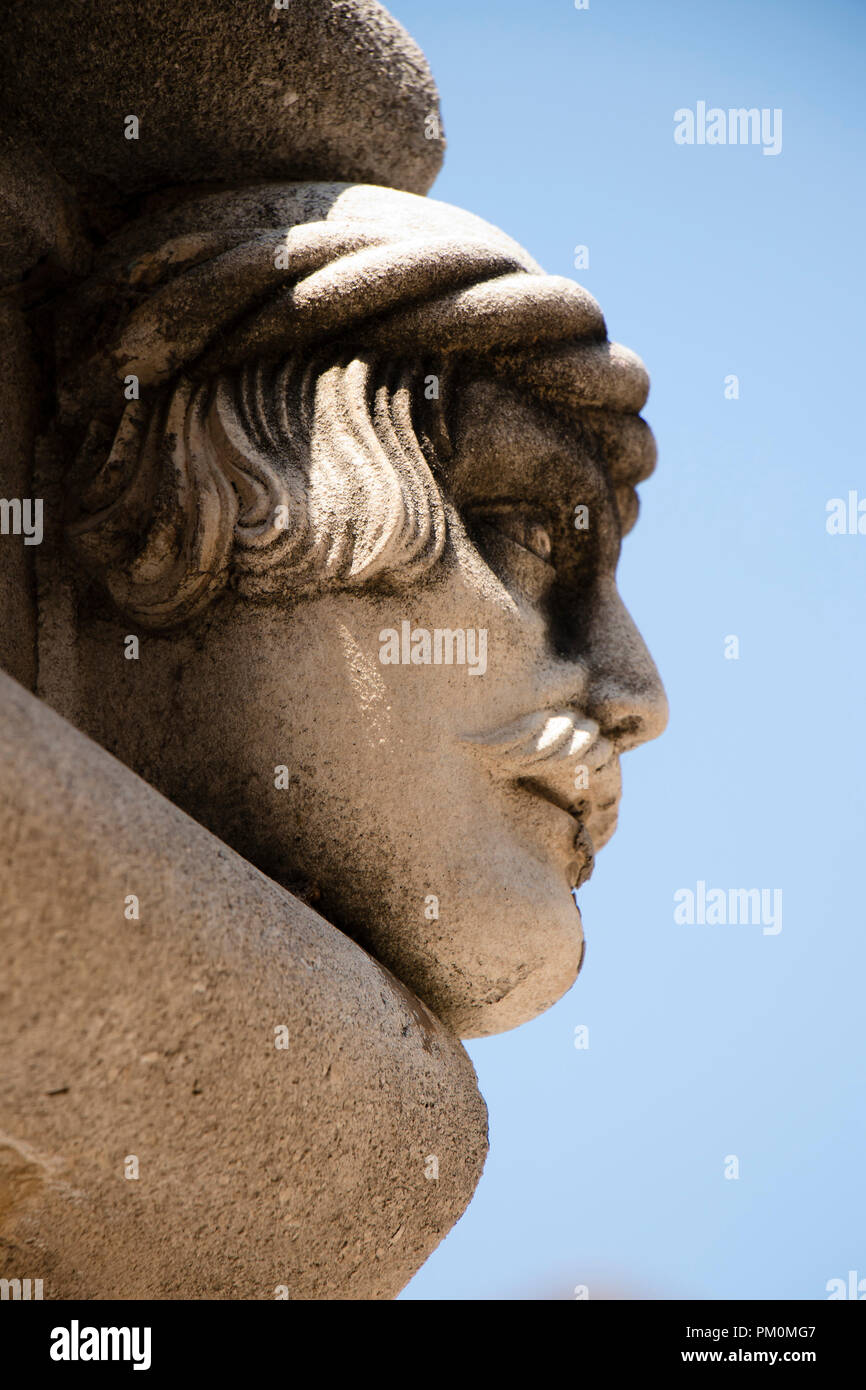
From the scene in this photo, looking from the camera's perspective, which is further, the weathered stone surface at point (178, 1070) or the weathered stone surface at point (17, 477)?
the weathered stone surface at point (17, 477)

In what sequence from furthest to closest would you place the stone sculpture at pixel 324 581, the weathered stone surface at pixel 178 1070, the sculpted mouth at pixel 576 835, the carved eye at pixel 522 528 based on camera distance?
the carved eye at pixel 522 528 < the sculpted mouth at pixel 576 835 < the stone sculpture at pixel 324 581 < the weathered stone surface at pixel 178 1070

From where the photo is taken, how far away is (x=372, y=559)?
8.36 feet

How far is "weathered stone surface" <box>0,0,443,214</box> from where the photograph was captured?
273 centimetres

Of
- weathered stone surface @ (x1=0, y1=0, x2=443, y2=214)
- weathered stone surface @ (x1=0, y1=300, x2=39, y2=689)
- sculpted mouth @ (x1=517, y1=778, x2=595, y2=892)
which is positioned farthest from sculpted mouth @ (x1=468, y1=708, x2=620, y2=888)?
weathered stone surface @ (x1=0, y1=0, x2=443, y2=214)

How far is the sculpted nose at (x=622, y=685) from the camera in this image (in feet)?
9.14

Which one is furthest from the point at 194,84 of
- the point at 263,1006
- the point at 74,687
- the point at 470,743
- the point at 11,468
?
the point at 263,1006

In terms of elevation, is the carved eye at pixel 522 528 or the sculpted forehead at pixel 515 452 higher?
the sculpted forehead at pixel 515 452

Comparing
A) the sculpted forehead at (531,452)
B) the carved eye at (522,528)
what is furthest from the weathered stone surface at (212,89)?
the carved eye at (522,528)

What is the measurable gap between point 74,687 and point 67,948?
95 centimetres

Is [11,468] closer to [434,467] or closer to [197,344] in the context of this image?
[197,344]

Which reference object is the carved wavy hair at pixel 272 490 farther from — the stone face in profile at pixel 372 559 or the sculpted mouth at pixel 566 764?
the sculpted mouth at pixel 566 764

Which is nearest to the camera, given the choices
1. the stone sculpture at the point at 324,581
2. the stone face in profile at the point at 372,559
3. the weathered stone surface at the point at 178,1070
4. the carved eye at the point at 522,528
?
→ the weathered stone surface at the point at 178,1070

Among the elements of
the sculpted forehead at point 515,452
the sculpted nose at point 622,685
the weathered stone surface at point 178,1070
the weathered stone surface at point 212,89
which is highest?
the weathered stone surface at point 212,89

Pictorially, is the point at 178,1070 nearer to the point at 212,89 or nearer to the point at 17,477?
the point at 17,477
